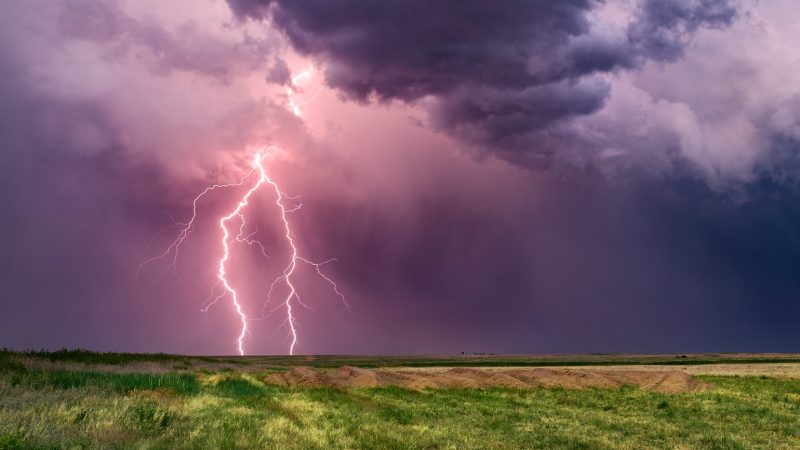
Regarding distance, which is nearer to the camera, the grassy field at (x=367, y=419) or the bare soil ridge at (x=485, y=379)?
the grassy field at (x=367, y=419)

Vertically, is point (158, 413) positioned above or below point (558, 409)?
above

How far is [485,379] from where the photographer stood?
39.1 metres

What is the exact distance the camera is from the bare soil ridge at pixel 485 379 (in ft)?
119

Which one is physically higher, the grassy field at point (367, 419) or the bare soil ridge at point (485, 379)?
the grassy field at point (367, 419)

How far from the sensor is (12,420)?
10344 millimetres

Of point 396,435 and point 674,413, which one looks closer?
point 396,435

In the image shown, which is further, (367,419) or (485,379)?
(485,379)

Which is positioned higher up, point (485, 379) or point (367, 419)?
point (367, 419)

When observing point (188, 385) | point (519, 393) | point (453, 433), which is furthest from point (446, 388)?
point (453, 433)

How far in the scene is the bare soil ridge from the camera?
119 ft

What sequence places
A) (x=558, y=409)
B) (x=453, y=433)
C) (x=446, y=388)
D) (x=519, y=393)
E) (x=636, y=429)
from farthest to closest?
(x=446, y=388)
(x=519, y=393)
(x=558, y=409)
(x=636, y=429)
(x=453, y=433)

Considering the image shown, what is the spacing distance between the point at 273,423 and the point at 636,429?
450 inches

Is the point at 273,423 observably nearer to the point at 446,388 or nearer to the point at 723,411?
the point at 723,411

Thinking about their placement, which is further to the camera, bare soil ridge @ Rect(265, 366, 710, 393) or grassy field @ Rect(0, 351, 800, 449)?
bare soil ridge @ Rect(265, 366, 710, 393)
